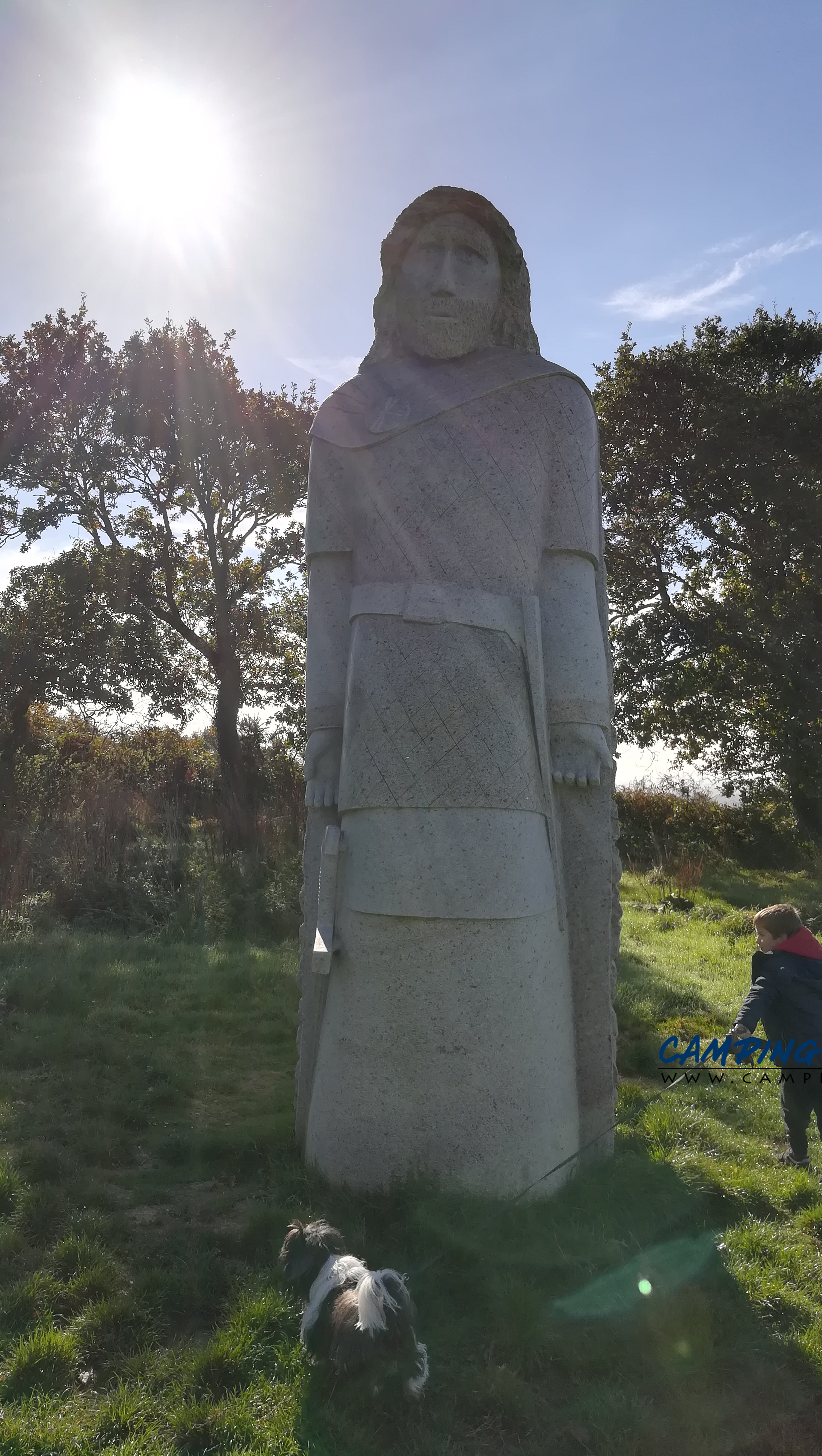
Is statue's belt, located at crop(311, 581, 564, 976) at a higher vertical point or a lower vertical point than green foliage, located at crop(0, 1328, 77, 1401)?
higher

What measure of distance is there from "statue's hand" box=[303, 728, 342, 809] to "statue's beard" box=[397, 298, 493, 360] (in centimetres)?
170

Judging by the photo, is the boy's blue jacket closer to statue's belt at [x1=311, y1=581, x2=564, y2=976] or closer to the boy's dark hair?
the boy's dark hair

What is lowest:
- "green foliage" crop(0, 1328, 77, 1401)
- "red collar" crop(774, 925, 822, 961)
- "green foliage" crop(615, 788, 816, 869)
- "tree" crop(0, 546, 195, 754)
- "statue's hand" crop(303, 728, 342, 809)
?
"green foliage" crop(0, 1328, 77, 1401)

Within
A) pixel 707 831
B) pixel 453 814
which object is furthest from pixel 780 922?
pixel 707 831

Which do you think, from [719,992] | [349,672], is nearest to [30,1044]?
[349,672]

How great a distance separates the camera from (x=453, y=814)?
375 centimetres

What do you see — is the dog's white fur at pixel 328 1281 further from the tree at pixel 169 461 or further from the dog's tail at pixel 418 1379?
the tree at pixel 169 461

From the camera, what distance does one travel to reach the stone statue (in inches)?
146

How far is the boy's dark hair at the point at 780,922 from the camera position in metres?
4.70

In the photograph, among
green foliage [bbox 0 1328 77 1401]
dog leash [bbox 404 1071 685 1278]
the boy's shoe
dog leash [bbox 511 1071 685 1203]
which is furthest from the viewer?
the boy's shoe

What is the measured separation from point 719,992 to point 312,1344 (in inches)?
239

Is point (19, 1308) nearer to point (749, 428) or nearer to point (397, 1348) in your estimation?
point (397, 1348)

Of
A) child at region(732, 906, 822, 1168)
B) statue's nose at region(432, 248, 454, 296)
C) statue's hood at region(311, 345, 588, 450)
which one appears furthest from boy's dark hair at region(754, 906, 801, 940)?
statue's nose at region(432, 248, 454, 296)

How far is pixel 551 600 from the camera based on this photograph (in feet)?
13.7
